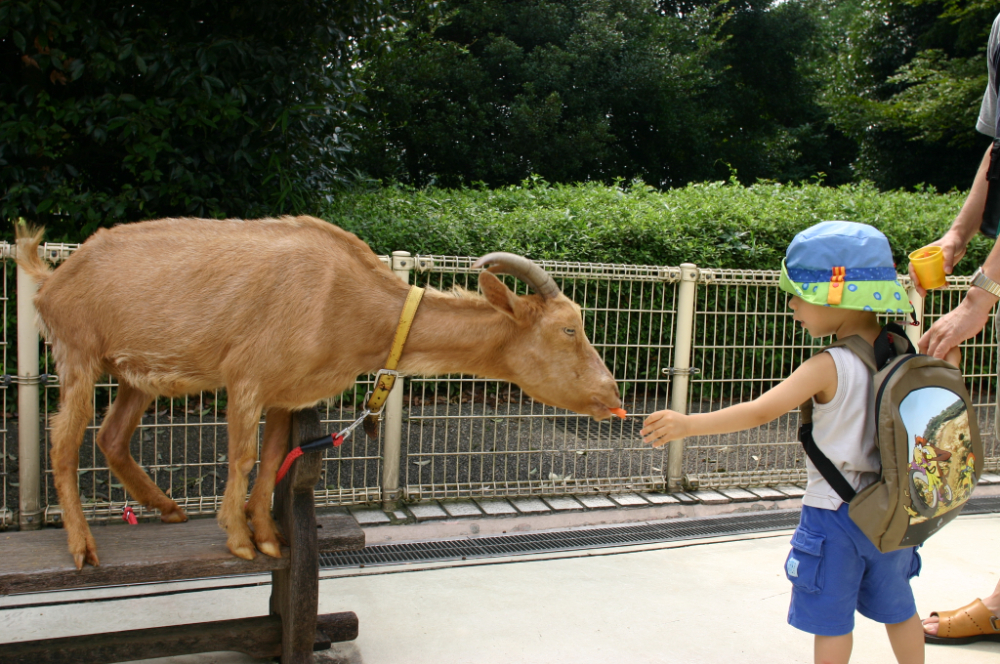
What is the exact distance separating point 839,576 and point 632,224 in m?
4.94

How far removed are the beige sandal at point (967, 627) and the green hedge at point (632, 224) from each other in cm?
390

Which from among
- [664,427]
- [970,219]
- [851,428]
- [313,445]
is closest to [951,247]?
[970,219]

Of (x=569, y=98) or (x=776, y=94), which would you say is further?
(x=776, y=94)

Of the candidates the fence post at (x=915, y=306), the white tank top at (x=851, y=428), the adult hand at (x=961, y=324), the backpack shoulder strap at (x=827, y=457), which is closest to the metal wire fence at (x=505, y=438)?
the fence post at (x=915, y=306)

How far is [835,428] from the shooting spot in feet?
8.39

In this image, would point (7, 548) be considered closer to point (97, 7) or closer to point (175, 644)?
point (175, 644)

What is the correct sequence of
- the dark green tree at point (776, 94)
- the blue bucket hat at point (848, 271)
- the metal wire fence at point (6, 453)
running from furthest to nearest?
the dark green tree at point (776, 94)
the metal wire fence at point (6, 453)
the blue bucket hat at point (848, 271)

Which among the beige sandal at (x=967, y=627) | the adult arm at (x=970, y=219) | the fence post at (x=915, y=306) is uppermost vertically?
the adult arm at (x=970, y=219)

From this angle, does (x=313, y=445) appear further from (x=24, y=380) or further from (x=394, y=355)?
(x=24, y=380)

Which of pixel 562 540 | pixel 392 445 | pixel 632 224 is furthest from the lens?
pixel 632 224

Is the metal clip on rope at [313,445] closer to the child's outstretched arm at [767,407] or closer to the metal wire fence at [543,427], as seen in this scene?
the child's outstretched arm at [767,407]

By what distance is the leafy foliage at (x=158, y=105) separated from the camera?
5.24m

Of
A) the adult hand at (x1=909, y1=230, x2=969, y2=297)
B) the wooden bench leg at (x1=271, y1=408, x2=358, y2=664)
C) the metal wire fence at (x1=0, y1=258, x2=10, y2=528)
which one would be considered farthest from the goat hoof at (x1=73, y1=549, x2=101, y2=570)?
the adult hand at (x1=909, y1=230, x2=969, y2=297)

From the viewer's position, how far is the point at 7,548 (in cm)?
272
